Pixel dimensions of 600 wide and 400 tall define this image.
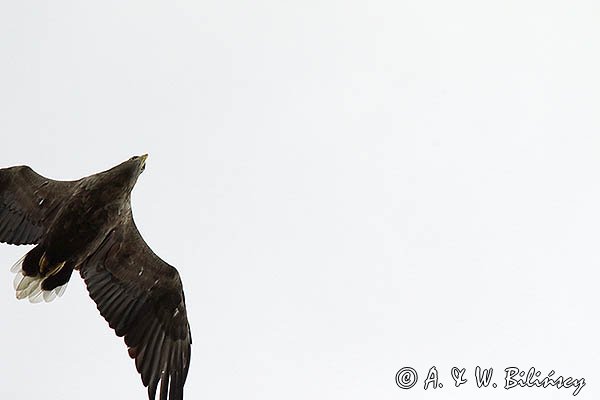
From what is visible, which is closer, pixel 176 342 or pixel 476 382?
→ pixel 176 342

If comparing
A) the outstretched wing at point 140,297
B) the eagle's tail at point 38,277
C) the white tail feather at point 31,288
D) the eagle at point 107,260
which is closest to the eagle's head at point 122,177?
the eagle at point 107,260

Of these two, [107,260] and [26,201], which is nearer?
[26,201]

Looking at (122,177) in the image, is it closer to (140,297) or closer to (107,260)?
(107,260)

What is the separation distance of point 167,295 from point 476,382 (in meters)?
6.23

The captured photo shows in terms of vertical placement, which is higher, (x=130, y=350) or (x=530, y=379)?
(x=530, y=379)

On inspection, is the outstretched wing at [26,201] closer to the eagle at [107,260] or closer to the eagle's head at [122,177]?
the eagle at [107,260]

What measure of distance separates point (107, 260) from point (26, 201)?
5.14 ft

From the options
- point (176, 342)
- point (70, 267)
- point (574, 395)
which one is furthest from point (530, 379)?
point (70, 267)

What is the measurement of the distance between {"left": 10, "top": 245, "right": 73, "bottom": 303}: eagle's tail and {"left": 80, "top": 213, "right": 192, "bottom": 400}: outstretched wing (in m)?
0.58

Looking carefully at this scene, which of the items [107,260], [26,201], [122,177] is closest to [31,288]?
[107,260]

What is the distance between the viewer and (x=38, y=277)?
61.0ft

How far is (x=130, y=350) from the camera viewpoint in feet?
62.0

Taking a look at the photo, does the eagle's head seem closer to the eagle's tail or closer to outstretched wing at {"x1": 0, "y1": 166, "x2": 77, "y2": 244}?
outstretched wing at {"x1": 0, "y1": 166, "x2": 77, "y2": 244}

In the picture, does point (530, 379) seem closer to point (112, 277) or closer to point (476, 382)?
point (476, 382)
